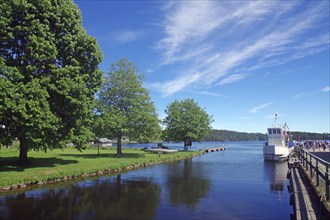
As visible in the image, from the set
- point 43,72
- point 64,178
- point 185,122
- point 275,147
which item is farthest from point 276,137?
point 43,72

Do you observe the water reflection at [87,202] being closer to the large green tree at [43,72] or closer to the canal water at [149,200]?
the canal water at [149,200]

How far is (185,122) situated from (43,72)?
2220 inches

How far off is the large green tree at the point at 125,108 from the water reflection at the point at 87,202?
2213cm

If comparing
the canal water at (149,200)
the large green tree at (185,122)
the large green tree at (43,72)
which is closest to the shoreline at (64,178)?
the canal water at (149,200)

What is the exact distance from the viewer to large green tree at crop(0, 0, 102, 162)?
26062mm

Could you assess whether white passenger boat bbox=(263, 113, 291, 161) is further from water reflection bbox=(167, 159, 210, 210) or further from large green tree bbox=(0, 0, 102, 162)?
large green tree bbox=(0, 0, 102, 162)

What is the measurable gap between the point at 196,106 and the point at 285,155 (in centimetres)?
3336

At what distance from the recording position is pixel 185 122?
83.2 meters

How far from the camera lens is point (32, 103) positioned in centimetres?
2548

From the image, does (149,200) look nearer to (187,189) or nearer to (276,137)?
(187,189)

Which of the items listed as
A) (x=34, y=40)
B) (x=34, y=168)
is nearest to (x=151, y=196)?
(x=34, y=168)

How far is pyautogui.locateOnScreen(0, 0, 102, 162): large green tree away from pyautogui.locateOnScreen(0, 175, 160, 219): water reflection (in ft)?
21.4

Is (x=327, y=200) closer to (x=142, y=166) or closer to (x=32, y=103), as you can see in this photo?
(x=32, y=103)

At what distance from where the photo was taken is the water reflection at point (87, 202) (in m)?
17.3
